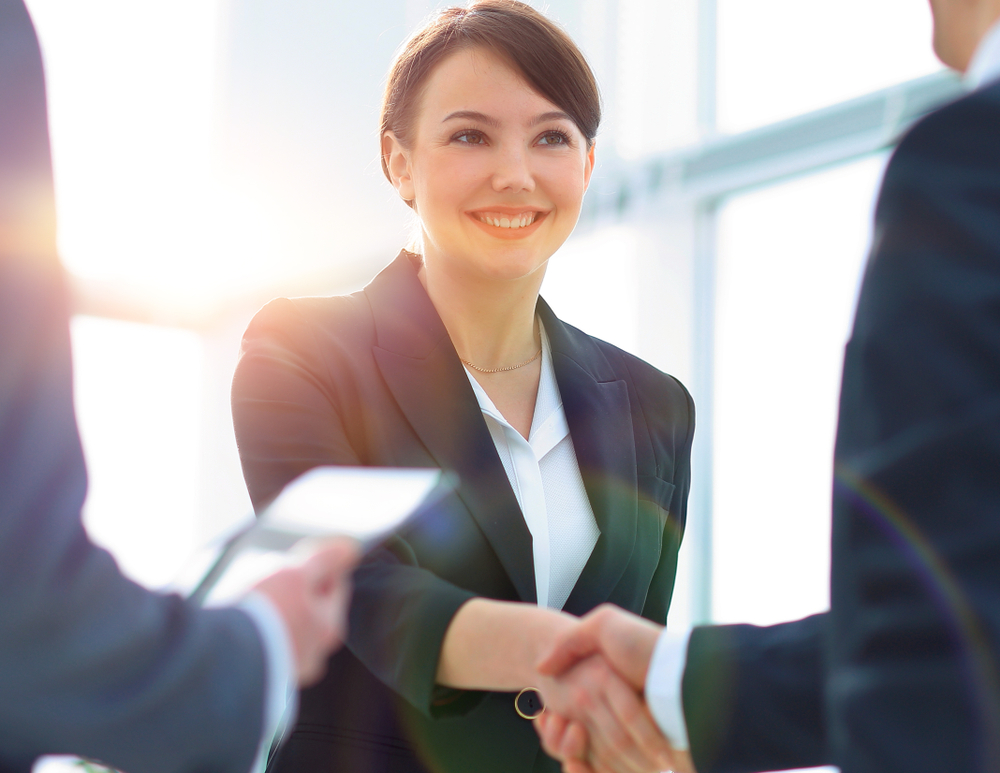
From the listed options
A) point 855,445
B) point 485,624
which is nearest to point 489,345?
point 485,624

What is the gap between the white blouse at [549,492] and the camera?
1666 mm

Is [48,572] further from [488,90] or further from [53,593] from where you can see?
[488,90]

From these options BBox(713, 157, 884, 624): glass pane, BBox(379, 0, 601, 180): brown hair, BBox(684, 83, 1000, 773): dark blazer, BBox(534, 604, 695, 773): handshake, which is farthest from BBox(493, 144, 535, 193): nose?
BBox(713, 157, 884, 624): glass pane

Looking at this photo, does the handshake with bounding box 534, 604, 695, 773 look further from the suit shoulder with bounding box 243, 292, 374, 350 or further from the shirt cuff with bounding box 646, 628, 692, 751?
the suit shoulder with bounding box 243, 292, 374, 350

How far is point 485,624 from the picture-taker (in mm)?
1391

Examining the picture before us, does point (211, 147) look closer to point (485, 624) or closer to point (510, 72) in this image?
point (510, 72)

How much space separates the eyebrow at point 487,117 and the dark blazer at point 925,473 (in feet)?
3.71

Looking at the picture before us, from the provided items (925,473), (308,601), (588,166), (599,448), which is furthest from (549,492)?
(925,473)

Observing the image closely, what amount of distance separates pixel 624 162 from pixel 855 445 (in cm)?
381

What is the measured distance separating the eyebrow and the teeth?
17 cm

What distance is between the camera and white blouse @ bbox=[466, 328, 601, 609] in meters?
1.67

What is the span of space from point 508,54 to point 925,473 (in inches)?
51.7

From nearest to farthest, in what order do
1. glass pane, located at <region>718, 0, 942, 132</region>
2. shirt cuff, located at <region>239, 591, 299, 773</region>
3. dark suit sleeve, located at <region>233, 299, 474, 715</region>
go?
shirt cuff, located at <region>239, 591, 299, 773</region>, dark suit sleeve, located at <region>233, 299, 474, 715</region>, glass pane, located at <region>718, 0, 942, 132</region>

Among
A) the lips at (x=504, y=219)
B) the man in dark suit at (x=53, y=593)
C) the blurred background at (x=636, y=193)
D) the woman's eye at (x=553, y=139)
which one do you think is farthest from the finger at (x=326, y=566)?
the blurred background at (x=636, y=193)
